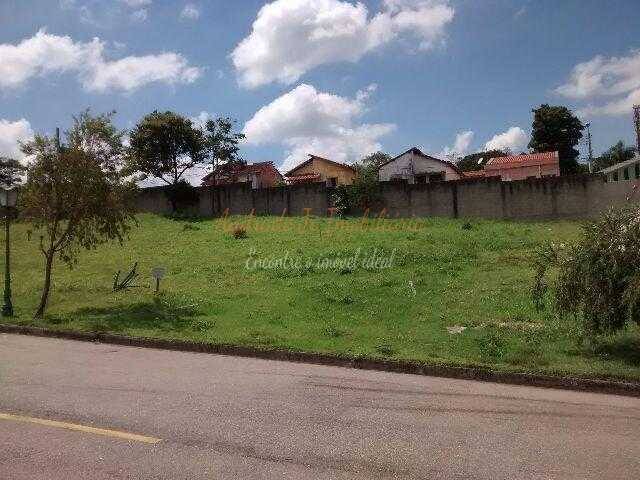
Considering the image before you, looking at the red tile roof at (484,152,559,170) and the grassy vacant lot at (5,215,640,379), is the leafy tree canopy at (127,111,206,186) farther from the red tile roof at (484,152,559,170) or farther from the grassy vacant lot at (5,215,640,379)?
the red tile roof at (484,152,559,170)

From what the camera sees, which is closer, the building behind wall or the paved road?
the paved road

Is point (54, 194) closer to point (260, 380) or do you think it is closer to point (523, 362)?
point (260, 380)

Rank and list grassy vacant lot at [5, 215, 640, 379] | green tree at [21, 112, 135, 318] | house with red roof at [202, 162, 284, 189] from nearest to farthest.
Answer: grassy vacant lot at [5, 215, 640, 379] < green tree at [21, 112, 135, 318] < house with red roof at [202, 162, 284, 189]

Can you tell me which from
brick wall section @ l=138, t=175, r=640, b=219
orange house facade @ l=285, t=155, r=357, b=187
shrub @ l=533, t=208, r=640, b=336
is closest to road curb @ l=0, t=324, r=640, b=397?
shrub @ l=533, t=208, r=640, b=336

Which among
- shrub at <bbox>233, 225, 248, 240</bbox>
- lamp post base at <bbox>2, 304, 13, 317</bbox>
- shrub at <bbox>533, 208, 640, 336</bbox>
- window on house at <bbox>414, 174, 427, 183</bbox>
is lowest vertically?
lamp post base at <bbox>2, 304, 13, 317</bbox>

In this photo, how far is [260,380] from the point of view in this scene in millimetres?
8398

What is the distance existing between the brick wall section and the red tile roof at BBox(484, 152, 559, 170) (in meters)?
16.8

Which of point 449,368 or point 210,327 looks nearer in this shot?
point 449,368

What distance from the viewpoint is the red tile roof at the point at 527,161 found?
40969 mm

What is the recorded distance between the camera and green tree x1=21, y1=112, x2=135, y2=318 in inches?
578

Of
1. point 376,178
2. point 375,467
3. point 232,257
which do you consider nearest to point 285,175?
point 376,178

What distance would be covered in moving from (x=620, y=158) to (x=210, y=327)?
2210 inches

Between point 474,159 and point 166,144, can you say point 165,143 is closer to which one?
point 166,144

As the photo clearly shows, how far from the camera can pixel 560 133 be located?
4859 centimetres
